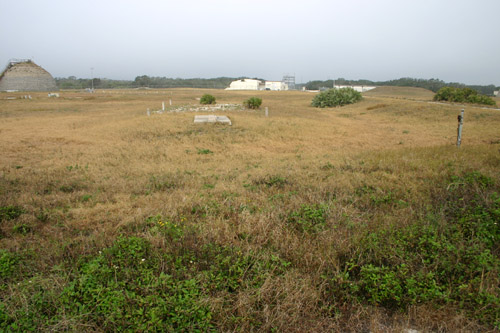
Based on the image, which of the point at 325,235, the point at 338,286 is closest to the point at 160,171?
the point at 325,235

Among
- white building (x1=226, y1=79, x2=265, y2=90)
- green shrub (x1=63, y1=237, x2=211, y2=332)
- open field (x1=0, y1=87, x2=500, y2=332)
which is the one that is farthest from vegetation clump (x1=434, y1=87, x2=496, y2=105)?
white building (x1=226, y1=79, x2=265, y2=90)

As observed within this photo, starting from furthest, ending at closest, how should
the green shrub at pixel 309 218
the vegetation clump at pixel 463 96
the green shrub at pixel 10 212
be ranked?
the vegetation clump at pixel 463 96 → the green shrub at pixel 10 212 → the green shrub at pixel 309 218

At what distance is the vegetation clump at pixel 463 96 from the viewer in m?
33.9

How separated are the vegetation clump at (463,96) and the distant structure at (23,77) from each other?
85103 millimetres

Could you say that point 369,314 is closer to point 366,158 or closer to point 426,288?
point 426,288

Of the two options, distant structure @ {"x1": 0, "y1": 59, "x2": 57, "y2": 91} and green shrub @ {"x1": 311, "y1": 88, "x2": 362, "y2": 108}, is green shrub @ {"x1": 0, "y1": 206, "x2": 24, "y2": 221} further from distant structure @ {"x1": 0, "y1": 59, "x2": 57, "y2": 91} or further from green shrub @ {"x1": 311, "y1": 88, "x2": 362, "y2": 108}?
distant structure @ {"x1": 0, "y1": 59, "x2": 57, "y2": 91}

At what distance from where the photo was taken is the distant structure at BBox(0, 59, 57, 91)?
70188mm

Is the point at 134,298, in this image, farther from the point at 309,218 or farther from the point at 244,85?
the point at 244,85

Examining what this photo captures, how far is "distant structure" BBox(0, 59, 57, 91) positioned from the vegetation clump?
279 feet

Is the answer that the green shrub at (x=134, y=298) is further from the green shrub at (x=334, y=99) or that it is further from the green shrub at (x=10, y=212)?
the green shrub at (x=334, y=99)

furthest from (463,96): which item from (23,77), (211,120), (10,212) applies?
(23,77)

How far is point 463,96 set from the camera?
35625mm

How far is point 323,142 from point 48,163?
10.6 metres

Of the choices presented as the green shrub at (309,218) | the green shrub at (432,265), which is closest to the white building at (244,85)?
the green shrub at (309,218)
